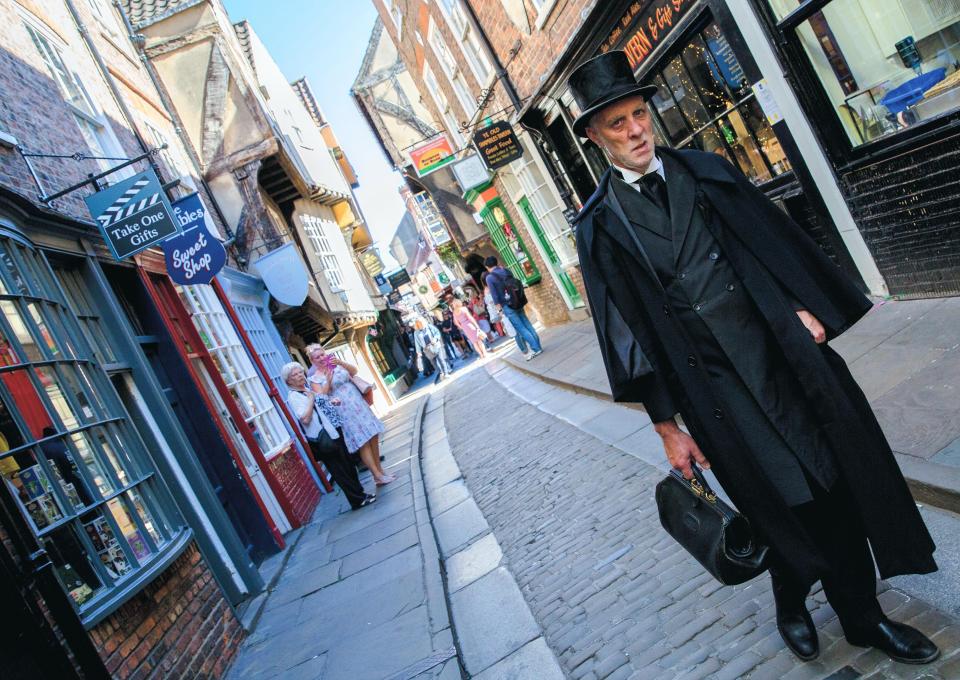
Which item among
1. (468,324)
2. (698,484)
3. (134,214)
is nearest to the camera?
(698,484)

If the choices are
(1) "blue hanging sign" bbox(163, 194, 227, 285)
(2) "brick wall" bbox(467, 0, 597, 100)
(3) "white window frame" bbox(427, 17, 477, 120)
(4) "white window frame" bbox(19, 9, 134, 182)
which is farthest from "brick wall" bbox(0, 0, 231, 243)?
(3) "white window frame" bbox(427, 17, 477, 120)

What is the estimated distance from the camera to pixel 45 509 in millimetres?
3943

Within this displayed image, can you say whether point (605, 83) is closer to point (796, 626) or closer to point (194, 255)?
point (796, 626)

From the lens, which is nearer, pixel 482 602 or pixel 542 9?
pixel 482 602

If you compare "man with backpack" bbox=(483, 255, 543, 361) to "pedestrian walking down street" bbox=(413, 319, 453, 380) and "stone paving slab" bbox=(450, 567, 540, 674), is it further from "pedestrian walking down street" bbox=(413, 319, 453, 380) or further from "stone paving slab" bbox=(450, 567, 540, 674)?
"pedestrian walking down street" bbox=(413, 319, 453, 380)

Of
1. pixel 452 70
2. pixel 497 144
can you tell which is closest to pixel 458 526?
pixel 497 144

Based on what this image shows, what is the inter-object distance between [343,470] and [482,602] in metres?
4.28

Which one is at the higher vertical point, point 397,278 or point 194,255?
point 397,278

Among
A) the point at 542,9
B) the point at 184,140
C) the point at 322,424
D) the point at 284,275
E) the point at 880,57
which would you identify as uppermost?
the point at 184,140

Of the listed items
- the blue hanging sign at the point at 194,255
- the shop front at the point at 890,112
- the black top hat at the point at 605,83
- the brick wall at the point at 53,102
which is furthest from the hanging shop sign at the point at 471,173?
the black top hat at the point at 605,83

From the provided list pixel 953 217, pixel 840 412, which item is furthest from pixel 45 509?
pixel 953 217

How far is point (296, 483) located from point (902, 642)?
850cm

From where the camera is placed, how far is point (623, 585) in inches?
144

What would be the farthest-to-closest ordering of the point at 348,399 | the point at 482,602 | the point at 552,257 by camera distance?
the point at 552,257
the point at 348,399
the point at 482,602
